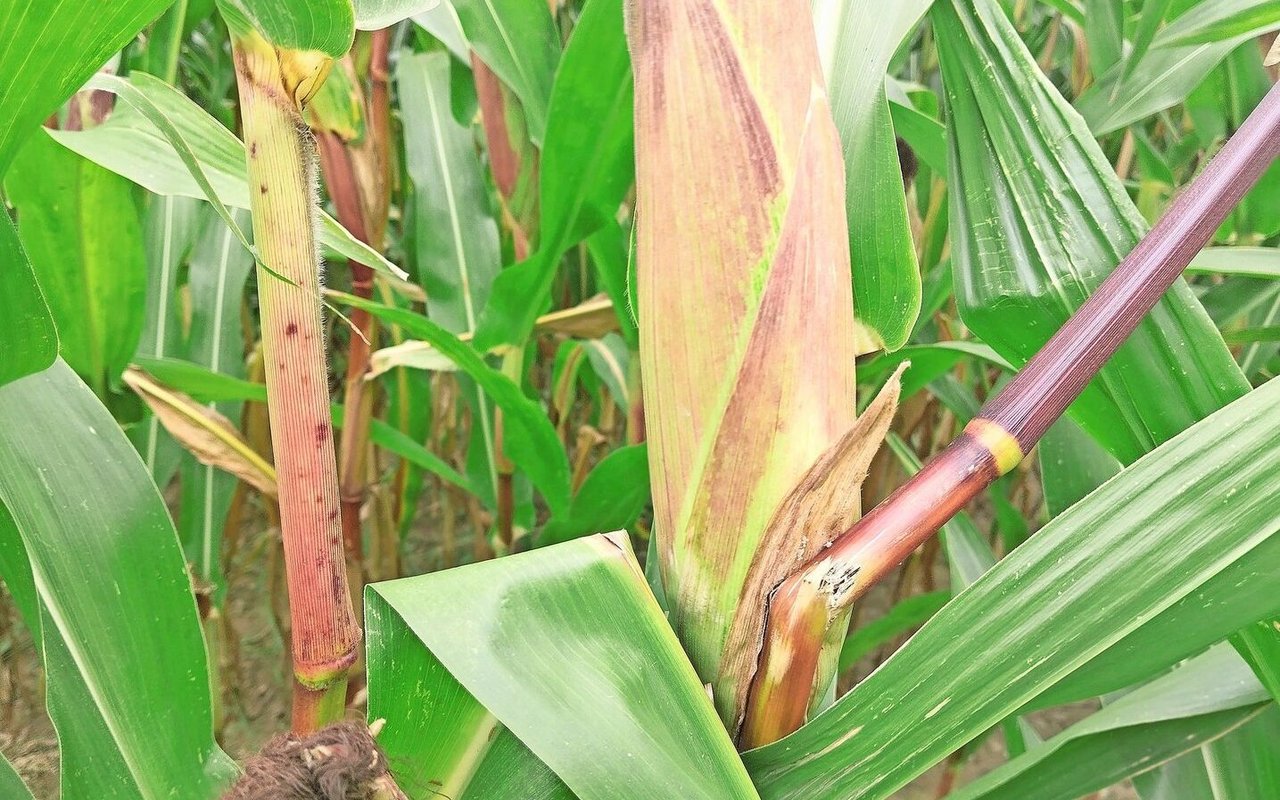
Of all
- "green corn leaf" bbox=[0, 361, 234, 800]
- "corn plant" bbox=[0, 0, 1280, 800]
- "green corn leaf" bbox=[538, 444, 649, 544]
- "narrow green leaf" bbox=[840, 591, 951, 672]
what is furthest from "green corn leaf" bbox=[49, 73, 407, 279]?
"narrow green leaf" bbox=[840, 591, 951, 672]

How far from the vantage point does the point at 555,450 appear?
73cm

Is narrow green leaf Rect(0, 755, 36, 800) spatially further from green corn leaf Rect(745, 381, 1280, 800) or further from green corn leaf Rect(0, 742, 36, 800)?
green corn leaf Rect(745, 381, 1280, 800)

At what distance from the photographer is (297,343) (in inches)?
10.9

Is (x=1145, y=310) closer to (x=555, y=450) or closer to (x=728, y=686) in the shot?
(x=728, y=686)

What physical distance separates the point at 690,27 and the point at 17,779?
18.4 inches

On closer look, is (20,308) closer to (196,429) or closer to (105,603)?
(105,603)

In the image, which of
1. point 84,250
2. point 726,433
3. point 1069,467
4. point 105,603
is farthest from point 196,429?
point 1069,467

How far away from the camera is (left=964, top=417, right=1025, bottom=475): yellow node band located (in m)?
0.26

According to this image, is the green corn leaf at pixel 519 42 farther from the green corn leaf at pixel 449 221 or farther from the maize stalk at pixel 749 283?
the maize stalk at pixel 749 283

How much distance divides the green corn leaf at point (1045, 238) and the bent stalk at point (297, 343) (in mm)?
275

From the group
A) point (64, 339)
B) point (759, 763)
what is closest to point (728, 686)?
point (759, 763)

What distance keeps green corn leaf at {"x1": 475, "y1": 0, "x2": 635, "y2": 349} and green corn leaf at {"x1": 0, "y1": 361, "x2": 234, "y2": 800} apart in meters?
0.32

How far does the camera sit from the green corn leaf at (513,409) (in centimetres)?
58

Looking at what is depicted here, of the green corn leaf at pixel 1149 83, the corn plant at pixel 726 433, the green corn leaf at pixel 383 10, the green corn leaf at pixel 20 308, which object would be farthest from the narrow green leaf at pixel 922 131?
the green corn leaf at pixel 20 308
